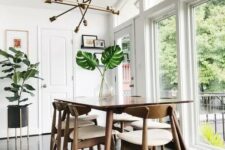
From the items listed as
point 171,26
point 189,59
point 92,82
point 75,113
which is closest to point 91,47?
point 92,82

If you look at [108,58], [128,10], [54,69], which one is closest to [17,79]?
[54,69]

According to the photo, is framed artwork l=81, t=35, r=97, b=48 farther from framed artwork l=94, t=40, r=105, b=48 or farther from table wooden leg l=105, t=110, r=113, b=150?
table wooden leg l=105, t=110, r=113, b=150

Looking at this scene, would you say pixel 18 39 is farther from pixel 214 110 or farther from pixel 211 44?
pixel 214 110

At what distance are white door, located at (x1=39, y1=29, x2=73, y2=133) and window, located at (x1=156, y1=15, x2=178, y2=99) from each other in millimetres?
2110

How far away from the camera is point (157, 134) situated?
2.24 metres

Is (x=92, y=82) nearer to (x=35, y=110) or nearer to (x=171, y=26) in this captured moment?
(x=35, y=110)

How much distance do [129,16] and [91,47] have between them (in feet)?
3.58

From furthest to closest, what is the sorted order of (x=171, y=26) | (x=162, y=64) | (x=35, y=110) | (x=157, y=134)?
(x=35, y=110)
(x=162, y=64)
(x=171, y=26)
(x=157, y=134)

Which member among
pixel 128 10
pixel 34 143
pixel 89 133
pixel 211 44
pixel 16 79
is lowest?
pixel 34 143

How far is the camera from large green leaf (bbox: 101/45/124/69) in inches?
130

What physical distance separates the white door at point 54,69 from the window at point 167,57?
2.11 m

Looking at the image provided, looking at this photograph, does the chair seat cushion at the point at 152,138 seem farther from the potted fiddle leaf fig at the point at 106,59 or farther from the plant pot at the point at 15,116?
the plant pot at the point at 15,116

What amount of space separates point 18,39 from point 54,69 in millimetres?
933

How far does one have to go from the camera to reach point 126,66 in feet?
17.9
